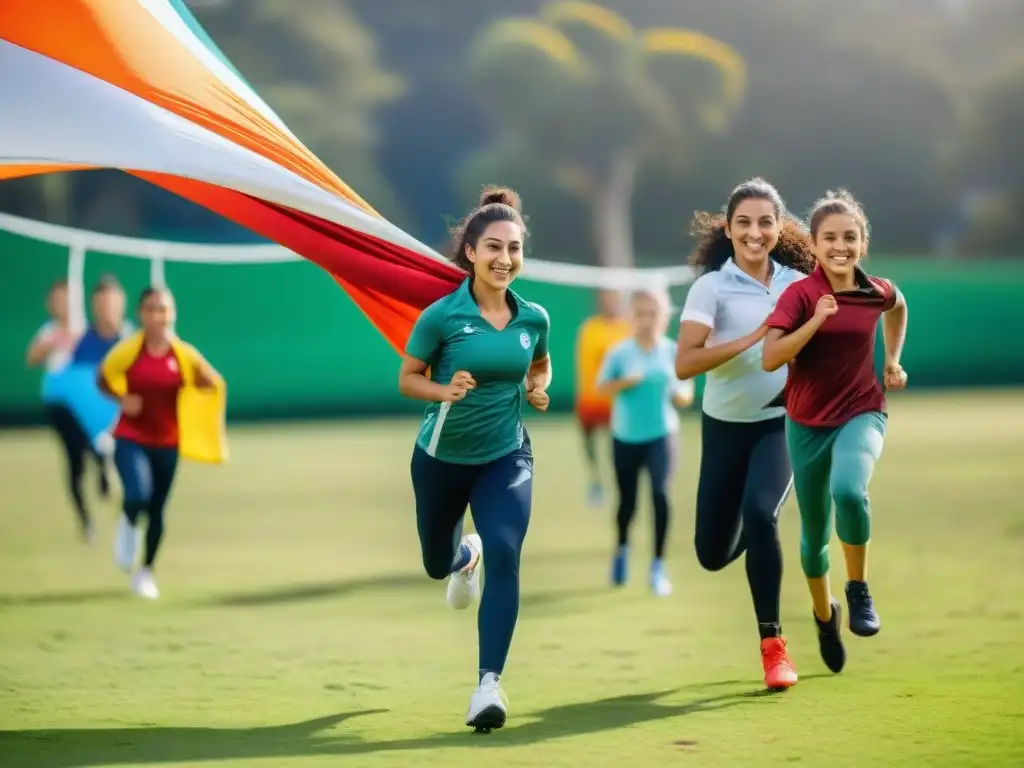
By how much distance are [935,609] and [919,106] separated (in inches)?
1775

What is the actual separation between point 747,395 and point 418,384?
1.60 m

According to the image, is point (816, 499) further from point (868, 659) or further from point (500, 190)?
point (500, 190)

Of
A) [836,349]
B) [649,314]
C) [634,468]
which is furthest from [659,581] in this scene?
[836,349]

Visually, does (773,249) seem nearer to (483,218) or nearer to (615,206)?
(483,218)

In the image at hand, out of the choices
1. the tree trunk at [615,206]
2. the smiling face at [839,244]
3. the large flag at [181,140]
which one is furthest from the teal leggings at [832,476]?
the tree trunk at [615,206]

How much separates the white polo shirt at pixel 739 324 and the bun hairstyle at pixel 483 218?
85 centimetres

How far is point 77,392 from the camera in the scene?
1356 cm

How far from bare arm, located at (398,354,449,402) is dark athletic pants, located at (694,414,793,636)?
1.43m

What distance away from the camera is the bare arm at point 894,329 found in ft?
22.9

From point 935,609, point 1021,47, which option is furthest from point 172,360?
point 1021,47

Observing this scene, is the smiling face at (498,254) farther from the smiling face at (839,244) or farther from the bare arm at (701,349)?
the smiling face at (839,244)

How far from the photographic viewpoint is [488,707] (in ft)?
20.4

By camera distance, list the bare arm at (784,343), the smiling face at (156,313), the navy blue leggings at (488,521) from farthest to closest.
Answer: the smiling face at (156,313) → the bare arm at (784,343) → the navy blue leggings at (488,521)

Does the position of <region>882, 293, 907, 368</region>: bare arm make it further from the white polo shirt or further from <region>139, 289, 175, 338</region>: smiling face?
<region>139, 289, 175, 338</region>: smiling face
